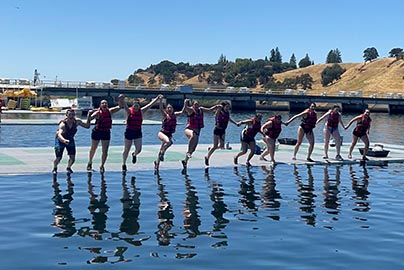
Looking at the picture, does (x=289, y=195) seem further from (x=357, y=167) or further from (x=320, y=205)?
(x=357, y=167)

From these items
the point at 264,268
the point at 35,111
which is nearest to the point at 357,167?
the point at 264,268

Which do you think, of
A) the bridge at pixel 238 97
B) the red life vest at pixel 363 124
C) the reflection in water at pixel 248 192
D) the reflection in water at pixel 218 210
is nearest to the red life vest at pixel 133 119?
the reflection in water at pixel 218 210

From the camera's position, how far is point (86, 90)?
7881 cm

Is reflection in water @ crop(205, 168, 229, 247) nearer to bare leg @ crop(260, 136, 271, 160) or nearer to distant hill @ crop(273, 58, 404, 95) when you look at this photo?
bare leg @ crop(260, 136, 271, 160)

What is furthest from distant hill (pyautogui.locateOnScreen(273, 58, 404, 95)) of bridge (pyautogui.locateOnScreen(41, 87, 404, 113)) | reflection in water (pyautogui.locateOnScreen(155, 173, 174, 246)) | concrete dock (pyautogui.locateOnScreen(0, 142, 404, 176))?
reflection in water (pyautogui.locateOnScreen(155, 173, 174, 246))

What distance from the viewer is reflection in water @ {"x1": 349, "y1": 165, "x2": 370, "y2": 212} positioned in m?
11.7

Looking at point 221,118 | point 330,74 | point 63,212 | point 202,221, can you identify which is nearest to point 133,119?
point 221,118

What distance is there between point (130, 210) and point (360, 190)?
5.51 metres

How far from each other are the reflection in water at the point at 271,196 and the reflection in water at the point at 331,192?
3.07 feet

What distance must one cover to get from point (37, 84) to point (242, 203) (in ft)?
220

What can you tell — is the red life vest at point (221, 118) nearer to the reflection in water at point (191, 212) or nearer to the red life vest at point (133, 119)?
the red life vest at point (133, 119)

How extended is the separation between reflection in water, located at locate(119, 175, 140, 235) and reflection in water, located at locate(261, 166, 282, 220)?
232cm

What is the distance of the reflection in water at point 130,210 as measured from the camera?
31.0 feet

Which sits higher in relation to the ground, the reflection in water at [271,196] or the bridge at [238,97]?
the bridge at [238,97]
